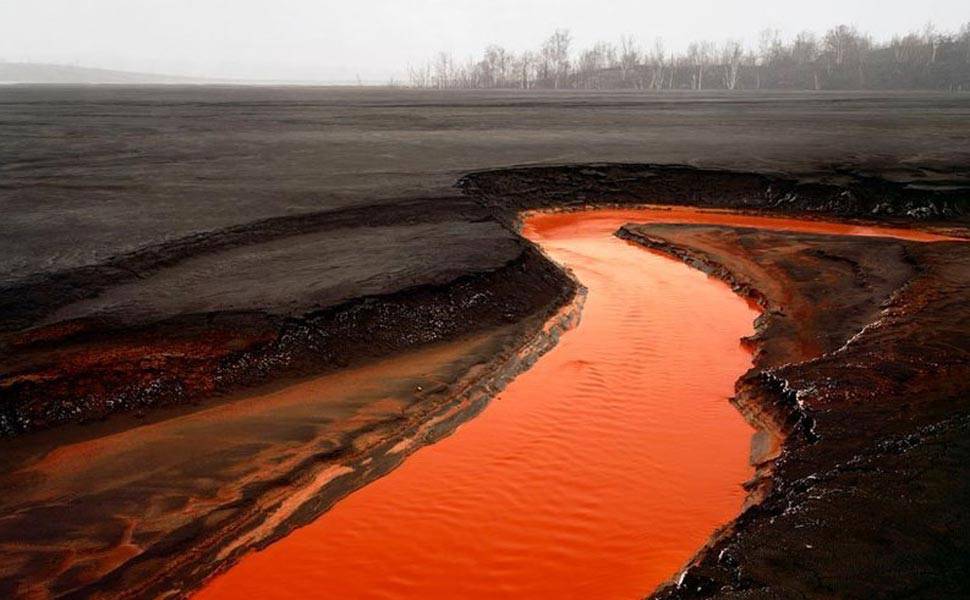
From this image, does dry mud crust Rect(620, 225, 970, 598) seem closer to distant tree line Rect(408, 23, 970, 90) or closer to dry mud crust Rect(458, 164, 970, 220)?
dry mud crust Rect(458, 164, 970, 220)

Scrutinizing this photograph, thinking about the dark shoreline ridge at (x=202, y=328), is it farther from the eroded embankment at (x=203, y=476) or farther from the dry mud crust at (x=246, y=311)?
the eroded embankment at (x=203, y=476)

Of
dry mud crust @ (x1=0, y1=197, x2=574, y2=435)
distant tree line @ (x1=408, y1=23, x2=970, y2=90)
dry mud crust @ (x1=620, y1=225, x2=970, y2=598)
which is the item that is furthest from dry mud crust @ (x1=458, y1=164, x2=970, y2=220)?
distant tree line @ (x1=408, y1=23, x2=970, y2=90)

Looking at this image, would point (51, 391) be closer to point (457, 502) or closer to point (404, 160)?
point (457, 502)

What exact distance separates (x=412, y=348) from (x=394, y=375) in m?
0.61

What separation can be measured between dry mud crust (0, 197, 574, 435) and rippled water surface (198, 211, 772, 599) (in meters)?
1.31

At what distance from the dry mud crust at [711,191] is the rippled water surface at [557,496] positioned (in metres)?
6.76

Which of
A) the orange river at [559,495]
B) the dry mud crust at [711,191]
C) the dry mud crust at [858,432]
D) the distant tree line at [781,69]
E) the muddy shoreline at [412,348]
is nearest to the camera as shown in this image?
the dry mud crust at [858,432]

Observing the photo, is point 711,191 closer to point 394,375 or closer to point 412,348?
point 412,348

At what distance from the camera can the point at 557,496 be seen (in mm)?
4152

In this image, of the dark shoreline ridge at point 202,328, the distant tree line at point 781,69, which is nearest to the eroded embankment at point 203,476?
the dark shoreline ridge at point 202,328

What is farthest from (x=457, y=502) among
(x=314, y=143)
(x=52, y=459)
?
(x=314, y=143)

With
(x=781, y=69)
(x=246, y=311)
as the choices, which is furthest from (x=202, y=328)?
(x=781, y=69)

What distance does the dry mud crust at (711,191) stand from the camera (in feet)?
40.4

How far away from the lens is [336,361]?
5.73m
